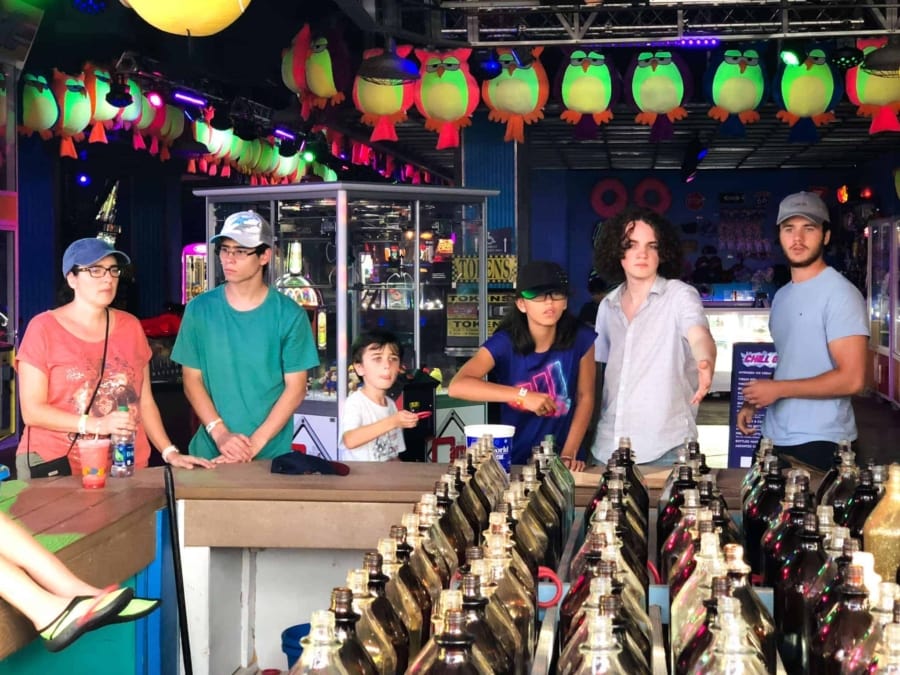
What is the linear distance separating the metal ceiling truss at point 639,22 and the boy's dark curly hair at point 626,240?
321 cm

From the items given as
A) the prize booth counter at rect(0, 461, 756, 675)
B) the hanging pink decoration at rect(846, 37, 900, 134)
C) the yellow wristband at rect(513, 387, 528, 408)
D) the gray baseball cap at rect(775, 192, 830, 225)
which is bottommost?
the prize booth counter at rect(0, 461, 756, 675)

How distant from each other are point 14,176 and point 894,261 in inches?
366

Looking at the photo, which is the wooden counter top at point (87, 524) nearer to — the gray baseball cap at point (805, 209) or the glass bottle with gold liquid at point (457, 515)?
the glass bottle with gold liquid at point (457, 515)

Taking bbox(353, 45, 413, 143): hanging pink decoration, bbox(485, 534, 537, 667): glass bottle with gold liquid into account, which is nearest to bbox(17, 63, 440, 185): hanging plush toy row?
bbox(353, 45, 413, 143): hanging pink decoration

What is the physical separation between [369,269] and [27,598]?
550 centimetres

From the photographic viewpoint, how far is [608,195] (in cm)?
1858

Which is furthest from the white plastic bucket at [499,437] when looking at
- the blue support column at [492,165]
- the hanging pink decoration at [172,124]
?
the blue support column at [492,165]

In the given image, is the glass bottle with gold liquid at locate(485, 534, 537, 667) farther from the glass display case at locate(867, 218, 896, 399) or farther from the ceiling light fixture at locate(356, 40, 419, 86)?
the glass display case at locate(867, 218, 896, 399)

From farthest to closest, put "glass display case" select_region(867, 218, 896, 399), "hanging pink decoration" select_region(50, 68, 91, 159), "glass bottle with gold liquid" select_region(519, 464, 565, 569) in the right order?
"glass display case" select_region(867, 218, 896, 399), "hanging pink decoration" select_region(50, 68, 91, 159), "glass bottle with gold liquid" select_region(519, 464, 565, 569)

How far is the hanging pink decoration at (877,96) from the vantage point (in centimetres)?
677

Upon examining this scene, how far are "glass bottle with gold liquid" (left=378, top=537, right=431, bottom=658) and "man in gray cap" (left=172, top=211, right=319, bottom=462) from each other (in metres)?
1.97

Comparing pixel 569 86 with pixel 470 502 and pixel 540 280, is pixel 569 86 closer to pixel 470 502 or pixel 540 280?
pixel 540 280

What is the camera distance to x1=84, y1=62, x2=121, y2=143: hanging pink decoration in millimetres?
8773

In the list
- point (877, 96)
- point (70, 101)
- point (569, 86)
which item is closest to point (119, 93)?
point (70, 101)
